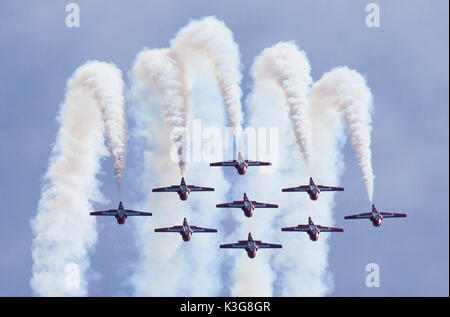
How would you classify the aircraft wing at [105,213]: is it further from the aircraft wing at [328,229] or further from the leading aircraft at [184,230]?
the aircraft wing at [328,229]

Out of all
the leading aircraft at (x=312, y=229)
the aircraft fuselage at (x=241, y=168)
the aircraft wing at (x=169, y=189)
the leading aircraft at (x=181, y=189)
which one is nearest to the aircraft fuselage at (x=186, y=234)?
the leading aircraft at (x=181, y=189)

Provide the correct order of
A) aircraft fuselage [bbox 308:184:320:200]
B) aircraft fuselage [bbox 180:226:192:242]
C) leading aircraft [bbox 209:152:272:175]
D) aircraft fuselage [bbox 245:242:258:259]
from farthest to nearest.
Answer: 1. aircraft fuselage [bbox 245:242:258:259]
2. aircraft fuselage [bbox 180:226:192:242]
3. aircraft fuselage [bbox 308:184:320:200]
4. leading aircraft [bbox 209:152:272:175]

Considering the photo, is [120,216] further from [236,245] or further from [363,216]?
[363,216]

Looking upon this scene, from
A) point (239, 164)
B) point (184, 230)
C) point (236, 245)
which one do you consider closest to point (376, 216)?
point (236, 245)

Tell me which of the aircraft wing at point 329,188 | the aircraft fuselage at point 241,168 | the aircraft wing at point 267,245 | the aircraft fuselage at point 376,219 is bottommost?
the aircraft wing at point 267,245

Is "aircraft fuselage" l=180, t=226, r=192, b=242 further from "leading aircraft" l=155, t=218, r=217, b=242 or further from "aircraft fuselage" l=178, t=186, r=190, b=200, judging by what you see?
"aircraft fuselage" l=178, t=186, r=190, b=200

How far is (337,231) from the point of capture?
124062mm

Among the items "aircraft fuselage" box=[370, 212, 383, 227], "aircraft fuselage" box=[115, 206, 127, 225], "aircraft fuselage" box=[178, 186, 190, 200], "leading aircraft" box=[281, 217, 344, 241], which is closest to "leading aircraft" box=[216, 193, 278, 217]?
"leading aircraft" box=[281, 217, 344, 241]

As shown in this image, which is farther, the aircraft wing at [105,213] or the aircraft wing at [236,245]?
the aircraft wing at [236,245]
